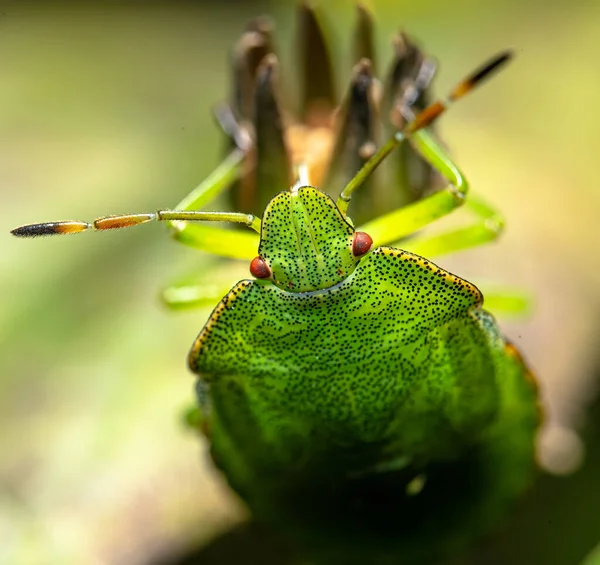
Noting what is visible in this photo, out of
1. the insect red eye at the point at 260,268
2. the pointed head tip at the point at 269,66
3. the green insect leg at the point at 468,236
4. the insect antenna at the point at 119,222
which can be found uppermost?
the pointed head tip at the point at 269,66

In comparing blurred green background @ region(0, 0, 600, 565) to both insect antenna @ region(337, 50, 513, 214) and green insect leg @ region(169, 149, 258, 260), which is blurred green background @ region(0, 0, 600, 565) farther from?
insect antenna @ region(337, 50, 513, 214)

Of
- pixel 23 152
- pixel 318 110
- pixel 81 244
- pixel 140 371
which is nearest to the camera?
pixel 318 110

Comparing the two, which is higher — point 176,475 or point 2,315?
point 2,315

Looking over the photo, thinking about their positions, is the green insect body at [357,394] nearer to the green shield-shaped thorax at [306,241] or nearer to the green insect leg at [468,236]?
the green shield-shaped thorax at [306,241]

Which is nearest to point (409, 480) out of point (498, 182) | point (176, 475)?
point (176, 475)

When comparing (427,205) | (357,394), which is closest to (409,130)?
(427,205)

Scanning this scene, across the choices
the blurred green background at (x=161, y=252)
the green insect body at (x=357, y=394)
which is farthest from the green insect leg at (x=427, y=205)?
the blurred green background at (x=161, y=252)

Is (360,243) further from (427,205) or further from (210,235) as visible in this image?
(210,235)

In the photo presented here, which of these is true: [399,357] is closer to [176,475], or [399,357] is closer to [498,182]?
[176,475]
